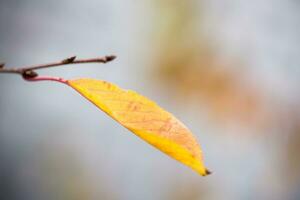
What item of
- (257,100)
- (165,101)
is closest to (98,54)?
(165,101)

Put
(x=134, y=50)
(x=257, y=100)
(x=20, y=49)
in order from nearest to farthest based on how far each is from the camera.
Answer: (x=20, y=49) → (x=134, y=50) → (x=257, y=100)

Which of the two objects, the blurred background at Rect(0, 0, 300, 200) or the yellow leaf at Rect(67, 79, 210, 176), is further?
the blurred background at Rect(0, 0, 300, 200)

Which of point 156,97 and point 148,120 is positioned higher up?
point 156,97

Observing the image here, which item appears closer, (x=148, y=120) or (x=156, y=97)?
(x=148, y=120)

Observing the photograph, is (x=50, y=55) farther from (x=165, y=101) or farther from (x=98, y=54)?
(x=165, y=101)

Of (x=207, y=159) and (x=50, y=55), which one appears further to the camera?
(x=207, y=159)
